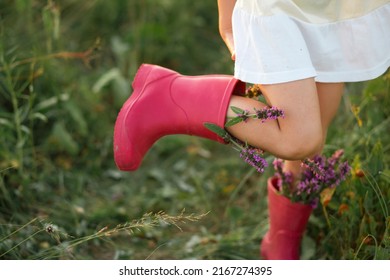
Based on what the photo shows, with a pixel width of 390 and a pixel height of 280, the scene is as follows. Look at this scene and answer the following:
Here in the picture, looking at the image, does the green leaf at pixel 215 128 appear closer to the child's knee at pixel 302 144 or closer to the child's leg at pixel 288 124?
the child's leg at pixel 288 124

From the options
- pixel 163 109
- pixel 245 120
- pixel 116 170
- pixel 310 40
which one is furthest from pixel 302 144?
pixel 116 170

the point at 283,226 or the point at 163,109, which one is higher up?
the point at 163,109

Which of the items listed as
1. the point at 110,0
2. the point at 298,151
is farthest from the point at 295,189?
the point at 110,0

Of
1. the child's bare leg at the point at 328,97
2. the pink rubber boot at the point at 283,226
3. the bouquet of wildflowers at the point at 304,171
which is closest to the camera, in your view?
the bouquet of wildflowers at the point at 304,171

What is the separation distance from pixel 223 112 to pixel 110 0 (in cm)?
191

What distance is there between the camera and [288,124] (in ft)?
5.91

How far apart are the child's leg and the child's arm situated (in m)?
0.22

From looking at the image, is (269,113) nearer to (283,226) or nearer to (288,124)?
(288,124)

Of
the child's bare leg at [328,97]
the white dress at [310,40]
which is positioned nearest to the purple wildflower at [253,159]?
the white dress at [310,40]

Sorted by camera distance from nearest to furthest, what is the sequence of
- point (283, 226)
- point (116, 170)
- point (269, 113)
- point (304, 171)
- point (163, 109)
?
point (269, 113) < point (163, 109) < point (304, 171) < point (283, 226) < point (116, 170)

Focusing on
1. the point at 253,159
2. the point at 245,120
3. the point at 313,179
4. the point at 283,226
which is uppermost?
the point at 245,120

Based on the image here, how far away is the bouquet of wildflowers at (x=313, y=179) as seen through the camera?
2068 millimetres

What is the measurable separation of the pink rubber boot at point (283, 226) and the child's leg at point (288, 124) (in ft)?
1.11

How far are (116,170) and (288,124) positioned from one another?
4.13 feet
